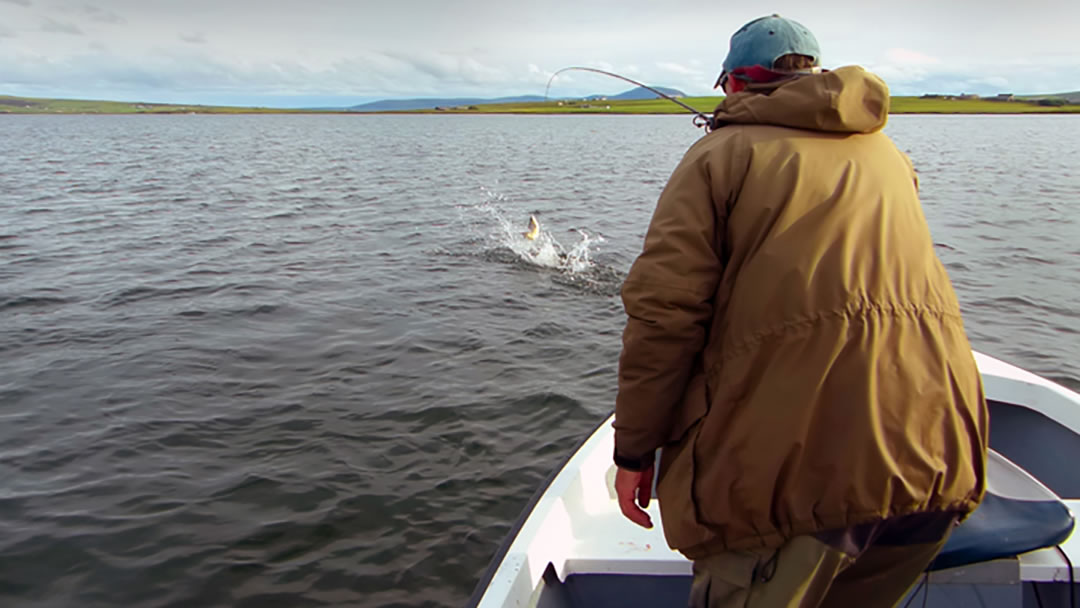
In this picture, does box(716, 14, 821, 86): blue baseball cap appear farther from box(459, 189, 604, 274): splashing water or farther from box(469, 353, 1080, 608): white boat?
box(459, 189, 604, 274): splashing water

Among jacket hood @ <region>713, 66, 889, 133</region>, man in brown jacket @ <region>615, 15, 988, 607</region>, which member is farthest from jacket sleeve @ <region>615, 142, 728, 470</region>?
jacket hood @ <region>713, 66, 889, 133</region>

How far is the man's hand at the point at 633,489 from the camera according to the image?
2.60 metres

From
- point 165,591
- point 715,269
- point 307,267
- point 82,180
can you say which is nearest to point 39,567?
point 165,591

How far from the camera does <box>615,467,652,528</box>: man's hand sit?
103 inches

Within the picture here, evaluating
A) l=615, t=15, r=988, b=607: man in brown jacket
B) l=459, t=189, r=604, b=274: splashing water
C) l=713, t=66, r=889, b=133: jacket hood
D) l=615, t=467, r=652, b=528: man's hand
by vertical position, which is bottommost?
l=459, t=189, r=604, b=274: splashing water

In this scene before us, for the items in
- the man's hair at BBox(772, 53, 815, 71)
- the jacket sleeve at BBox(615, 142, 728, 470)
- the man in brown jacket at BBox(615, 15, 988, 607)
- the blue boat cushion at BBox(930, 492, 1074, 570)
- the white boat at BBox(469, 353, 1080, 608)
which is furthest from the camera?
the white boat at BBox(469, 353, 1080, 608)

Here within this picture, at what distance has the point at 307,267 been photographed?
1455 cm

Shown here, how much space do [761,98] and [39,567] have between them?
6.40 metres

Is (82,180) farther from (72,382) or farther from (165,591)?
(165,591)

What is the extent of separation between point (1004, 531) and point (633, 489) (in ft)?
5.18

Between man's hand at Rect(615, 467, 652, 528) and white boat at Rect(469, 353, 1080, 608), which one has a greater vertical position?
man's hand at Rect(615, 467, 652, 528)

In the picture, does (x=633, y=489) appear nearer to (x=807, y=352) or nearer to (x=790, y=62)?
(x=807, y=352)

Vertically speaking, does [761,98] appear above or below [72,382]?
above

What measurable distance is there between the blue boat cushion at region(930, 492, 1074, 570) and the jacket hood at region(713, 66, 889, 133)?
67.4 inches
